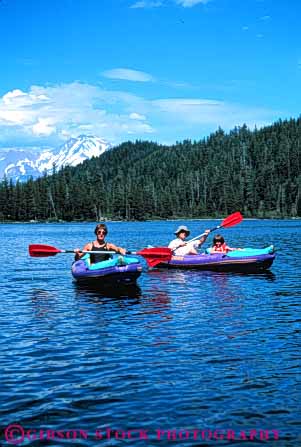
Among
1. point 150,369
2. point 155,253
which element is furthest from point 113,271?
point 150,369

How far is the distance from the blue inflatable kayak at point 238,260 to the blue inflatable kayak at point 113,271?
261 inches

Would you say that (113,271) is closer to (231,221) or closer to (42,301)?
(42,301)

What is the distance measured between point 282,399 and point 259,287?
44.5 ft

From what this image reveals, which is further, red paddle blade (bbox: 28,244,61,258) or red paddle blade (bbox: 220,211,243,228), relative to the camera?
red paddle blade (bbox: 220,211,243,228)

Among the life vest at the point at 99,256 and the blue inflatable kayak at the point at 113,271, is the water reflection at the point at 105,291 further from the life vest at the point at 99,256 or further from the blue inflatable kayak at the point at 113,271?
the life vest at the point at 99,256

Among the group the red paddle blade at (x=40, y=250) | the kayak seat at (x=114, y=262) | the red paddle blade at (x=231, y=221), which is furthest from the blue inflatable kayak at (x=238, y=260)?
the red paddle blade at (x=40, y=250)

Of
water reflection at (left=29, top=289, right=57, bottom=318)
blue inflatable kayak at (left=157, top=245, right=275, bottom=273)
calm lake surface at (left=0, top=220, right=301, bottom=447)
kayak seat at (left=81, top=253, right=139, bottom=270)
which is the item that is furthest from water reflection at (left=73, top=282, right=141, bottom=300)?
blue inflatable kayak at (left=157, top=245, right=275, bottom=273)

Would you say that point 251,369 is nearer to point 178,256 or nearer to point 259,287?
point 259,287

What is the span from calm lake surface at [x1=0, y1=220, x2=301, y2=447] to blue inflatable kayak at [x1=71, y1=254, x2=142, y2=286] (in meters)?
1.27

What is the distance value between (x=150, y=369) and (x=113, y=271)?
33.8 ft

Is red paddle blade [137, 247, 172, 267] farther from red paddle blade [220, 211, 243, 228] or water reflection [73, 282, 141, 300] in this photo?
red paddle blade [220, 211, 243, 228]

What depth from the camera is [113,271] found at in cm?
2102

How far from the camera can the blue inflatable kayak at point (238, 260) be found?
26.5 meters

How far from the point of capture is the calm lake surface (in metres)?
8.29
